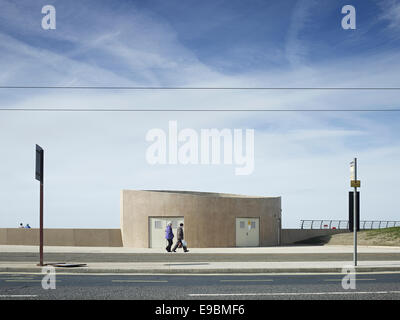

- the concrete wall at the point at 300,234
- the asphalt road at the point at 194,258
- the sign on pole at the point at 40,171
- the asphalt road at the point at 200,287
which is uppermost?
the sign on pole at the point at 40,171

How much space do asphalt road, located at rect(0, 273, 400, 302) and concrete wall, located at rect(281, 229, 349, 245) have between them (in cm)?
2466

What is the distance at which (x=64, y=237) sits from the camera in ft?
110

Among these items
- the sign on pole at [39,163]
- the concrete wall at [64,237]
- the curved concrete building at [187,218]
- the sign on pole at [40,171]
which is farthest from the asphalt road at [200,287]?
the concrete wall at [64,237]

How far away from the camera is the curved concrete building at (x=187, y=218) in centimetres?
3225

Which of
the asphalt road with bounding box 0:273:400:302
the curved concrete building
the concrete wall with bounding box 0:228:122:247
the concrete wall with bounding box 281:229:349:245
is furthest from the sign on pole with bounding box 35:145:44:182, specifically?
the concrete wall with bounding box 281:229:349:245

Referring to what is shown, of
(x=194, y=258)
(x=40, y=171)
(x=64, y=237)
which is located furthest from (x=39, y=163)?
(x=64, y=237)

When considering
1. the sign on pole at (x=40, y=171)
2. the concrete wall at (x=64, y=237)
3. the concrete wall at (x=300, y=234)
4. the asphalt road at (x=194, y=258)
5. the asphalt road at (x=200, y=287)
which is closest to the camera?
the asphalt road at (x=200, y=287)

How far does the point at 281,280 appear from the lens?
13.6 meters

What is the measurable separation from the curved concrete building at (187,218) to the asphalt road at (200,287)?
56.8 feet

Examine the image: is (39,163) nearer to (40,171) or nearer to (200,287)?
(40,171)

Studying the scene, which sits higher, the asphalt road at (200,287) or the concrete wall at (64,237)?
the asphalt road at (200,287)

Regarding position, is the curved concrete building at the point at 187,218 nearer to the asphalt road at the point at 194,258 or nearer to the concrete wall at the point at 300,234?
the concrete wall at the point at 300,234

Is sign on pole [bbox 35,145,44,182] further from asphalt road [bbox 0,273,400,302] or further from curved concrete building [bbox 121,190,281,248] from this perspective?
curved concrete building [bbox 121,190,281,248]

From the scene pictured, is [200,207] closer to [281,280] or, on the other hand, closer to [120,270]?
[120,270]
